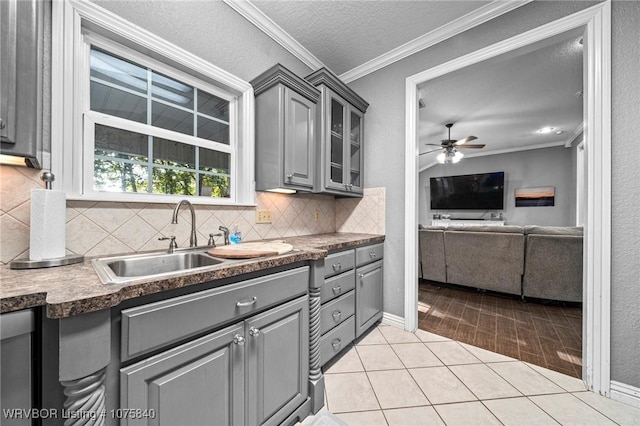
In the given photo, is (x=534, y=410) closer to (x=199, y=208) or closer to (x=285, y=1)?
(x=199, y=208)

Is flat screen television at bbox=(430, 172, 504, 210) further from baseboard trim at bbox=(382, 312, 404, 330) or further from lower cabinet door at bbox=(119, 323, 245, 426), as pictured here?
lower cabinet door at bbox=(119, 323, 245, 426)

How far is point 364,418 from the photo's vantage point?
1285 mm

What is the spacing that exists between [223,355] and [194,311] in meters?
0.23

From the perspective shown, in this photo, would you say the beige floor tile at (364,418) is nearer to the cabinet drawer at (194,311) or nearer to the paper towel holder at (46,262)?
the cabinet drawer at (194,311)

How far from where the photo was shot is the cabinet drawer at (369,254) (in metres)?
2.03

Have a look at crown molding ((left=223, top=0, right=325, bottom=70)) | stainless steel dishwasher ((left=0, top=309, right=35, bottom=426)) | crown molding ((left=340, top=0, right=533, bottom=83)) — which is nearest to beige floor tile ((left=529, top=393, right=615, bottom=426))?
stainless steel dishwasher ((left=0, top=309, right=35, bottom=426))

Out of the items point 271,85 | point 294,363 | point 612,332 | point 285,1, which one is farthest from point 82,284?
point 612,332

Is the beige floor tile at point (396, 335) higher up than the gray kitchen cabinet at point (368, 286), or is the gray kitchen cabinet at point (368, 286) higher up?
the gray kitchen cabinet at point (368, 286)

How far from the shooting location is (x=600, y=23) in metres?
1.47

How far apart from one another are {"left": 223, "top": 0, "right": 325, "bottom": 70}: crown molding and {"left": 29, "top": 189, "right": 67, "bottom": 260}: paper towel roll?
1.71 meters

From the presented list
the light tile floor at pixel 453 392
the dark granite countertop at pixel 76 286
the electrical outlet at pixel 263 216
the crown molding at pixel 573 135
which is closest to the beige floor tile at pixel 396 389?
the light tile floor at pixel 453 392

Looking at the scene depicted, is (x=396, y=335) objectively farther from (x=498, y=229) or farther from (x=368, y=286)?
(x=498, y=229)

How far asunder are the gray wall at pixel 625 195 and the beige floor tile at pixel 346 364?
1515 mm

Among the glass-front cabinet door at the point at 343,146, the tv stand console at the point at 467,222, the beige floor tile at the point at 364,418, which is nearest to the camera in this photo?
Answer: the beige floor tile at the point at 364,418
